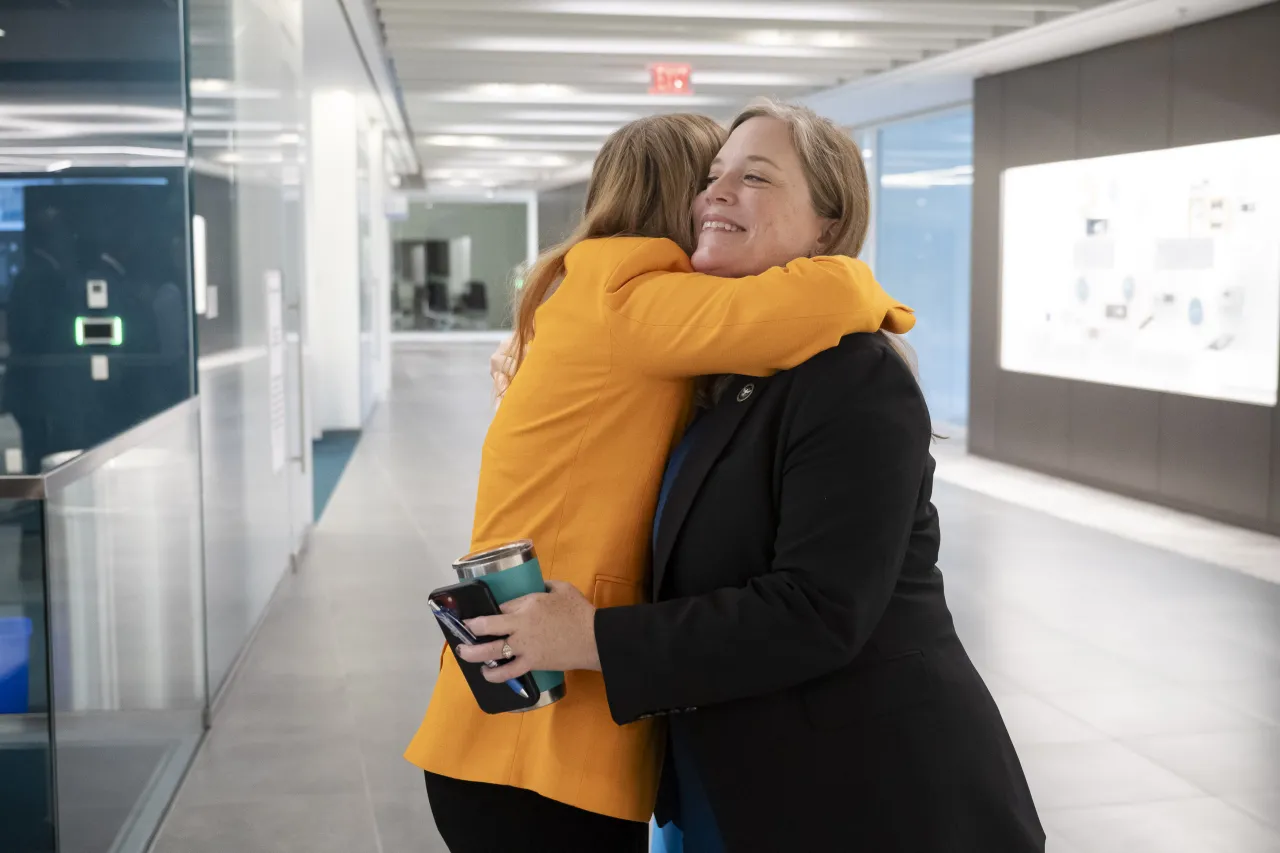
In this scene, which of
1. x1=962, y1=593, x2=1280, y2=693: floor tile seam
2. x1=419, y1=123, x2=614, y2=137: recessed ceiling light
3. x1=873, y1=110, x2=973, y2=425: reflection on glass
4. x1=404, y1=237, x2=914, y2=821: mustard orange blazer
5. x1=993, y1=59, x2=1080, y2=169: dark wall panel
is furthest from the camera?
x1=419, y1=123, x2=614, y2=137: recessed ceiling light

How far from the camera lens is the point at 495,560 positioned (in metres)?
1.32

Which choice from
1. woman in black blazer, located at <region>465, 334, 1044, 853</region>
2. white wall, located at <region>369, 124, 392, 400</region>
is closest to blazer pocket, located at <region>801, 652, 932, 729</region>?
woman in black blazer, located at <region>465, 334, 1044, 853</region>

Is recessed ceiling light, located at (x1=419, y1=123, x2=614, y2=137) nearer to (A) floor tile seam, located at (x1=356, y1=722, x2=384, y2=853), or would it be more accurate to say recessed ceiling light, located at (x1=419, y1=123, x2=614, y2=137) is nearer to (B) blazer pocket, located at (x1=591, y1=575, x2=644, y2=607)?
(A) floor tile seam, located at (x1=356, y1=722, x2=384, y2=853)

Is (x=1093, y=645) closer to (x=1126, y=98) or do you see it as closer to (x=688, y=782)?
(x=688, y=782)

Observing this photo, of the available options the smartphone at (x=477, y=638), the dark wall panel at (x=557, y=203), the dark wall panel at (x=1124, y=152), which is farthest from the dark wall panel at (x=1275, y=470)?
the dark wall panel at (x=557, y=203)

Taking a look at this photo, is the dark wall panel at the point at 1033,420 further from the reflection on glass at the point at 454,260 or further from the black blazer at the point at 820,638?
the reflection on glass at the point at 454,260

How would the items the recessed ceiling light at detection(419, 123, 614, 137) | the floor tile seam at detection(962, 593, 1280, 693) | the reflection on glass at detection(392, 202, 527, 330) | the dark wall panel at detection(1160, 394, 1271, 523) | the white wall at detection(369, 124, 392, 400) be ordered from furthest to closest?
1. the reflection on glass at detection(392, 202, 527, 330)
2. the recessed ceiling light at detection(419, 123, 614, 137)
3. the white wall at detection(369, 124, 392, 400)
4. the dark wall panel at detection(1160, 394, 1271, 523)
5. the floor tile seam at detection(962, 593, 1280, 693)

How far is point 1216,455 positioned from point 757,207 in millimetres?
7679

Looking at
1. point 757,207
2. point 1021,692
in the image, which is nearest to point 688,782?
point 757,207

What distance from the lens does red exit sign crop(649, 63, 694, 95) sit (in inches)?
437

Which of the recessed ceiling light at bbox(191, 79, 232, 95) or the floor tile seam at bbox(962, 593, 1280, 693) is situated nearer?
the recessed ceiling light at bbox(191, 79, 232, 95)

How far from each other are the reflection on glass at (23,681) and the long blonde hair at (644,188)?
1472 millimetres

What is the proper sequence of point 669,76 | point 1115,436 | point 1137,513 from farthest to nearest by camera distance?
point 669,76
point 1115,436
point 1137,513

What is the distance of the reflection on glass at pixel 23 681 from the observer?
8.25ft
